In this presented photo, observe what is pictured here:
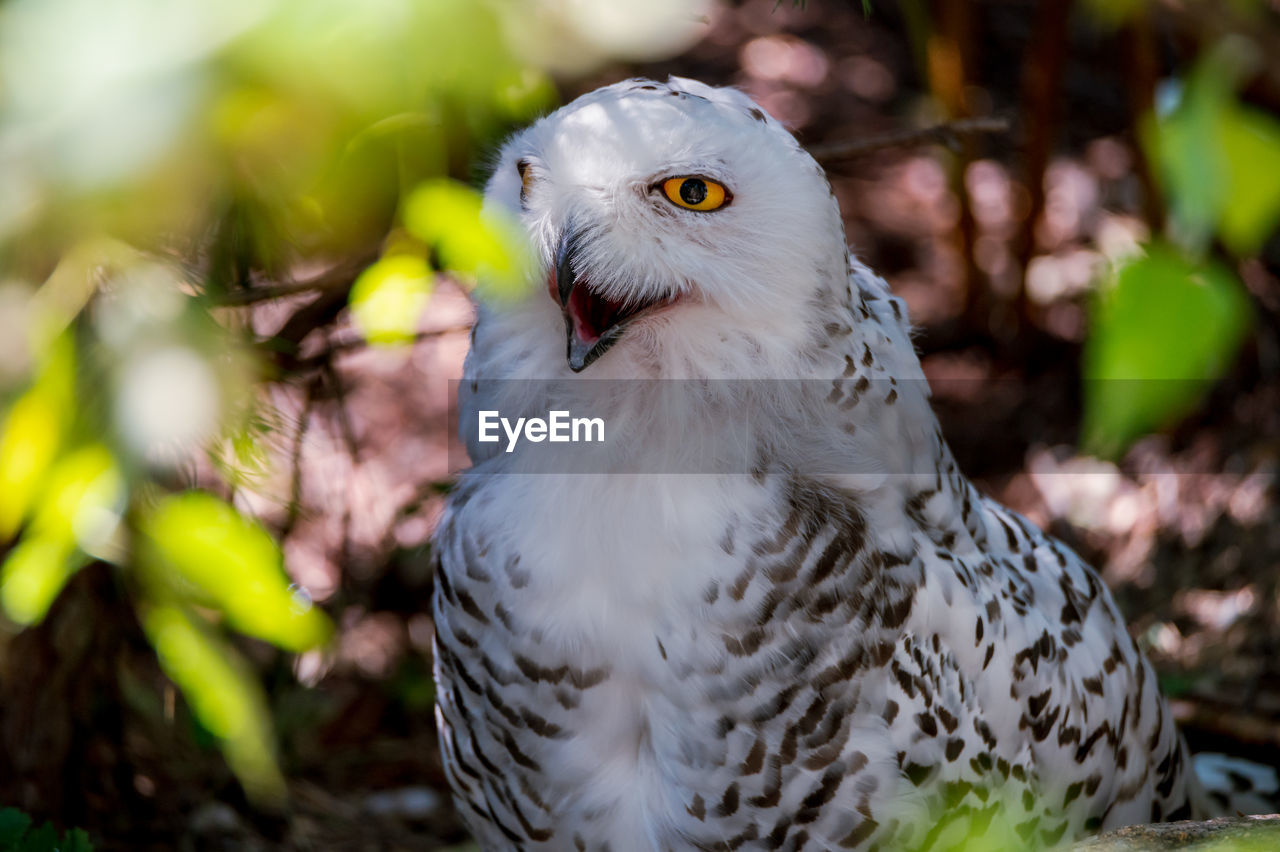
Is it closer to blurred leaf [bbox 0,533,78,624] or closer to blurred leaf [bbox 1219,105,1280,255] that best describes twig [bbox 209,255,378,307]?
blurred leaf [bbox 0,533,78,624]

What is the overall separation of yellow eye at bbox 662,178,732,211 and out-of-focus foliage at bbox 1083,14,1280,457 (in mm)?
753

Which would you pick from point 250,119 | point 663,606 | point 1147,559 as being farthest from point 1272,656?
point 250,119

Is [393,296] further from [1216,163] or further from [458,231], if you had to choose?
[1216,163]

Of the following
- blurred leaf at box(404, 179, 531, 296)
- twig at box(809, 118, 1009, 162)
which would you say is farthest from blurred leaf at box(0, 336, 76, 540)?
twig at box(809, 118, 1009, 162)

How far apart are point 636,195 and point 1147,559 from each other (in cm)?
235

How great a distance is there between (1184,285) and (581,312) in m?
0.90

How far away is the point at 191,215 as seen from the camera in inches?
46.0

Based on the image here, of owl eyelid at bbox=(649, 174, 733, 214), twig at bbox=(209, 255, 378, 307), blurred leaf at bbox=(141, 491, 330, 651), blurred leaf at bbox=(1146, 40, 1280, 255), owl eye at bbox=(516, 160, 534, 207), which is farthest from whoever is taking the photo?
twig at bbox=(209, 255, 378, 307)

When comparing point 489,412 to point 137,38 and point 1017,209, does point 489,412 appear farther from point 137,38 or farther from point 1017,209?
point 1017,209

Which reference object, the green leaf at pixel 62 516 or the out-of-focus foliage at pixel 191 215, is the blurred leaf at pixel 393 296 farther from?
the green leaf at pixel 62 516

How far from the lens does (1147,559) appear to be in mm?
3105

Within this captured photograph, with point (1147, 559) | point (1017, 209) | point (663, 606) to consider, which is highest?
point (663, 606)

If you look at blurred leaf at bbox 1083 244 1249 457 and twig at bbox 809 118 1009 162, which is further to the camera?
twig at bbox 809 118 1009 162

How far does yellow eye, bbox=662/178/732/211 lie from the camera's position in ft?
4.29
